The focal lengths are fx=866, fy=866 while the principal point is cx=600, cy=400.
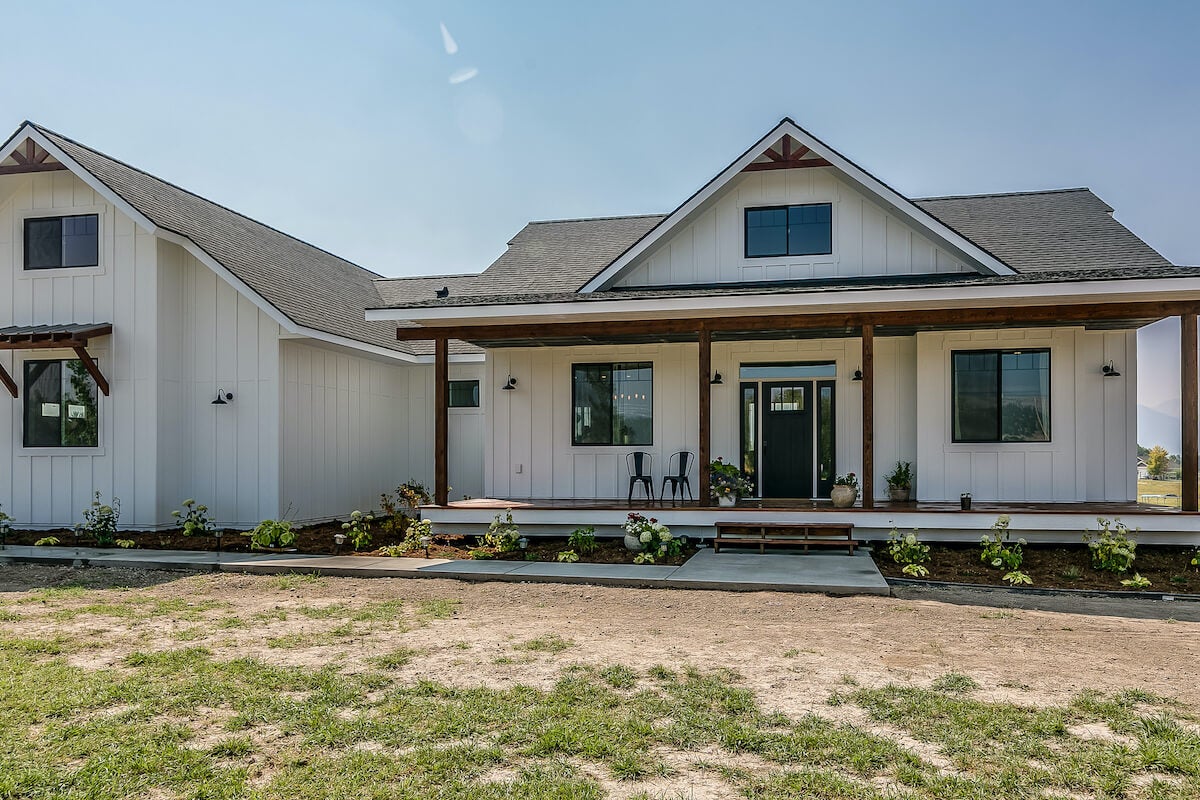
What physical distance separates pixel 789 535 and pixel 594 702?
7.16m

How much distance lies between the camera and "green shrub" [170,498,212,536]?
509 inches

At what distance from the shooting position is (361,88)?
1388 cm

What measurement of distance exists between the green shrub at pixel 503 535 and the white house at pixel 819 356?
33 centimetres

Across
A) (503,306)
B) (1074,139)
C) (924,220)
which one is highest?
(1074,139)

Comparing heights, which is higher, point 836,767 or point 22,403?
point 22,403

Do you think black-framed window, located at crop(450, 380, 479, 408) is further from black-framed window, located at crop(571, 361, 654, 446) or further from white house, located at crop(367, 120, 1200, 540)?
black-framed window, located at crop(571, 361, 654, 446)

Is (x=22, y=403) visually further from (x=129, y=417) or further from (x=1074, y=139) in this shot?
(x=1074, y=139)

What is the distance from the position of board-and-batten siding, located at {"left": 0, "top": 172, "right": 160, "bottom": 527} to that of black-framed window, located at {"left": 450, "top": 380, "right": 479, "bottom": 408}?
5602 millimetres

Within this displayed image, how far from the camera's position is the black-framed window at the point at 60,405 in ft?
44.4

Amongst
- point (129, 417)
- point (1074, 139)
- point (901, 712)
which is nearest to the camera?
point (901, 712)


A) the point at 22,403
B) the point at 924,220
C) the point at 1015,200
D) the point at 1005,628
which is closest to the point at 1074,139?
the point at 1015,200

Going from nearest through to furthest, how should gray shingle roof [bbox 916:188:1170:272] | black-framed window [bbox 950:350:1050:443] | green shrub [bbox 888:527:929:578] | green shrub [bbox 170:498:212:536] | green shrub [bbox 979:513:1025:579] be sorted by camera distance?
green shrub [bbox 979:513:1025:579]
green shrub [bbox 888:527:929:578]
black-framed window [bbox 950:350:1050:443]
gray shingle roof [bbox 916:188:1170:272]
green shrub [bbox 170:498:212:536]

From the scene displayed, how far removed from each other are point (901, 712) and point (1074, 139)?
15548mm

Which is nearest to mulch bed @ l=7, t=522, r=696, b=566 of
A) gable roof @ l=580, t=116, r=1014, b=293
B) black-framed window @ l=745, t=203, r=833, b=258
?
gable roof @ l=580, t=116, r=1014, b=293
